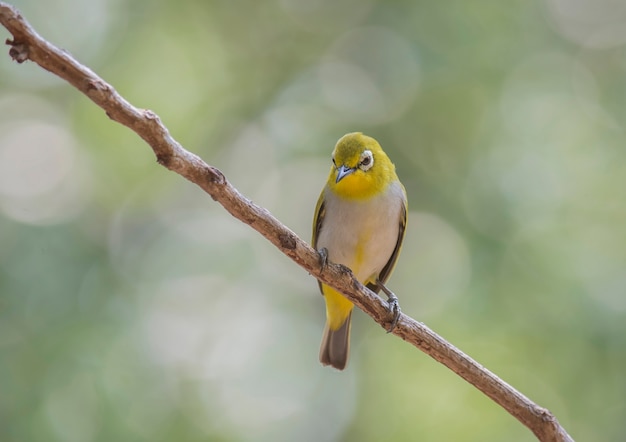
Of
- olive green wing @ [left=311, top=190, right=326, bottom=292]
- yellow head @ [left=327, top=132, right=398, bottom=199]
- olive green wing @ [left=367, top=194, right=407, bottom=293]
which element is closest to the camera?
yellow head @ [left=327, top=132, right=398, bottom=199]

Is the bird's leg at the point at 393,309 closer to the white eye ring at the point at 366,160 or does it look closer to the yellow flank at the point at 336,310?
the yellow flank at the point at 336,310

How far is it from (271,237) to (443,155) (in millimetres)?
4094

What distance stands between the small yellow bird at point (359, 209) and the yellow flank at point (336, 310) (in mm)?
332

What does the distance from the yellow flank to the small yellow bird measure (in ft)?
1.09

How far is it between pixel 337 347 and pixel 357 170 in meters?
1.42

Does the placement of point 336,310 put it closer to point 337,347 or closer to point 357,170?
point 337,347

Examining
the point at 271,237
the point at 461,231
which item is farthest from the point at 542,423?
the point at 461,231

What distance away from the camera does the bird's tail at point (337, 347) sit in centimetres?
515

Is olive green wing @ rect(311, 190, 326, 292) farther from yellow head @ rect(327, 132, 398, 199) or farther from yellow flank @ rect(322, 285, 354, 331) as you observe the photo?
yellow flank @ rect(322, 285, 354, 331)

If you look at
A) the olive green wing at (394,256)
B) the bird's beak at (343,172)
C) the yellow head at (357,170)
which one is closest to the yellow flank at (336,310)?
the olive green wing at (394,256)

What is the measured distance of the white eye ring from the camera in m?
4.48

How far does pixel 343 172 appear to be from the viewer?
440 centimetres

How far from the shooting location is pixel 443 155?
23.0 feet

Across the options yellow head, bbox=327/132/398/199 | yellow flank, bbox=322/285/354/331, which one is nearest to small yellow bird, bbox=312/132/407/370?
yellow head, bbox=327/132/398/199
